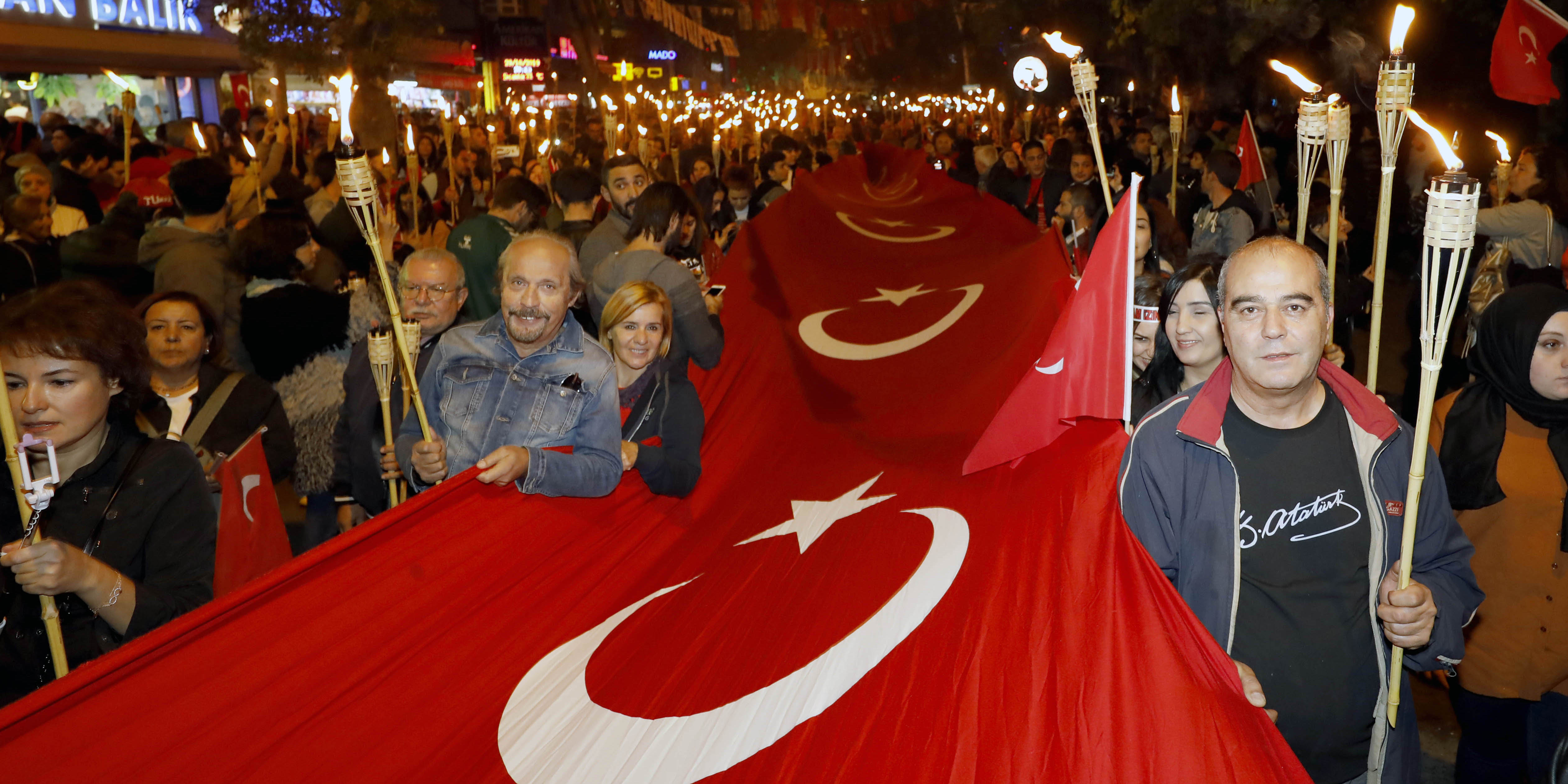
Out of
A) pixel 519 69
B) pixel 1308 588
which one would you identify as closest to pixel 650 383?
pixel 1308 588

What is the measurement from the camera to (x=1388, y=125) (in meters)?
3.41

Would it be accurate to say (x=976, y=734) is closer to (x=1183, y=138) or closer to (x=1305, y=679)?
(x=1305, y=679)

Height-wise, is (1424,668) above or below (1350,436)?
below

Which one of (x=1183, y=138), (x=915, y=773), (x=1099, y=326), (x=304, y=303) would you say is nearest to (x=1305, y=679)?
(x=915, y=773)

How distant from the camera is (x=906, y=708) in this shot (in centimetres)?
274

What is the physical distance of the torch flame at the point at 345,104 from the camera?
10.1 ft

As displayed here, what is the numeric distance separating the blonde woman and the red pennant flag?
1.51 metres

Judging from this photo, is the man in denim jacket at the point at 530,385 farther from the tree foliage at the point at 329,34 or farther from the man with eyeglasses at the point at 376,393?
the tree foliage at the point at 329,34

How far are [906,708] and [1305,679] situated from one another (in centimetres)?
90

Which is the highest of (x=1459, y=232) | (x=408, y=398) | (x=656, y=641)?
(x=1459, y=232)

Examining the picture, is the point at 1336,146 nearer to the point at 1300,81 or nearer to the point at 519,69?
the point at 1300,81

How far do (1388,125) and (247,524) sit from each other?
375 centimetres
